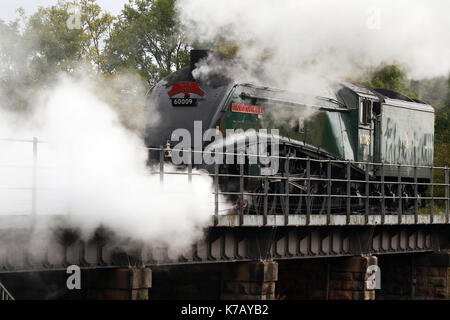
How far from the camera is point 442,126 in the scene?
46656mm

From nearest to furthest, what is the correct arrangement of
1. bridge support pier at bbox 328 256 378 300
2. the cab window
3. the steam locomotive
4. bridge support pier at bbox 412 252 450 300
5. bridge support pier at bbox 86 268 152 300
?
1. bridge support pier at bbox 86 268 152 300
2. the steam locomotive
3. bridge support pier at bbox 328 256 378 300
4. the cab window
5. bridge support pier at bbox 412 252 450 300

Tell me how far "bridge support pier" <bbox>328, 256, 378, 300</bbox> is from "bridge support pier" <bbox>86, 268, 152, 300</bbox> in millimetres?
7268

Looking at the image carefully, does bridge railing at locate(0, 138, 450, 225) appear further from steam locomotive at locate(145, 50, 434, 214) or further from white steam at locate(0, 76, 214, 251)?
white steam at locate(0, 76, 214, 251)

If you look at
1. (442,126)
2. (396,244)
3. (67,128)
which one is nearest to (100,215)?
(67,128)

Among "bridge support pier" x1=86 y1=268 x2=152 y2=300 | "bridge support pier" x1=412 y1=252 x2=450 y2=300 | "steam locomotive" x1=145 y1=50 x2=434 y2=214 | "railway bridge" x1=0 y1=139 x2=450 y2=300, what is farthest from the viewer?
"bridge support pier" x1=412 y1=252 x2=450 y2=300

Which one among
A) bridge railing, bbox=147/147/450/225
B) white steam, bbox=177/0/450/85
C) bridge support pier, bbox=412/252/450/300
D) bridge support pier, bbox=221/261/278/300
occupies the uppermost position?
white steam, bbox=177/0/450/85

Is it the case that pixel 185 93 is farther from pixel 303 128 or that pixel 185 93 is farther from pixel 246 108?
pixel 303 128

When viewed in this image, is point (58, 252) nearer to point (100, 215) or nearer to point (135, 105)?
point (100, 215)

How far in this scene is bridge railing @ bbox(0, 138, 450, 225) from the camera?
1619 centimetres

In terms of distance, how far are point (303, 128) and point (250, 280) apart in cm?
448

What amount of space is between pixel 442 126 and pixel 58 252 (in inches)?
1442

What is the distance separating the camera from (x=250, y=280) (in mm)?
16859

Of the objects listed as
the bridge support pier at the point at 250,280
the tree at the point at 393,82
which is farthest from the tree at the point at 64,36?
the bridge support pier at the point at 250,280

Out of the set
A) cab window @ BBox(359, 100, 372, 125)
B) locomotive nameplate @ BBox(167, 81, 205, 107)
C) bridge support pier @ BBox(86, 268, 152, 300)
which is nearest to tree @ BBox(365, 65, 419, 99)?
cab window @ BBox(359, 100, 372, 125)
